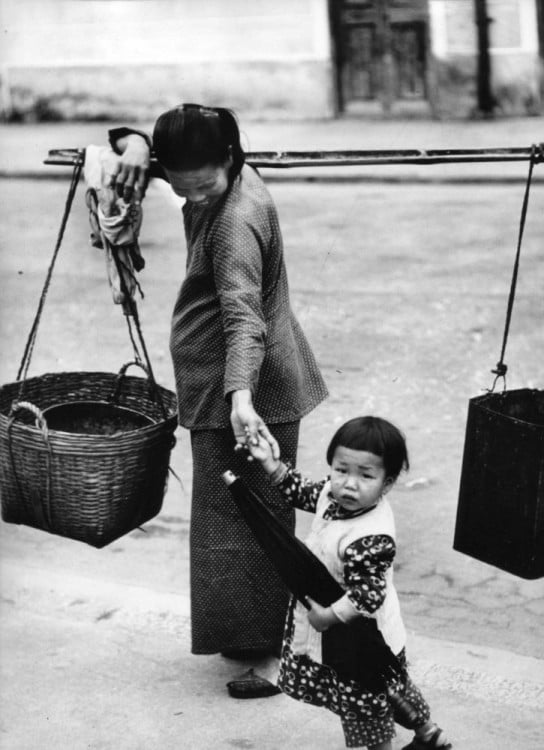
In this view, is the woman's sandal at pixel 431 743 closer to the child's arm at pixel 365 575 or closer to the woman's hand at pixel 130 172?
the child's arm at pixel 365 575

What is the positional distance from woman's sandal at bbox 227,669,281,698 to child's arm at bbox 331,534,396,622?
0.74m

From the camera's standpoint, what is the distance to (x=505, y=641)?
382cm

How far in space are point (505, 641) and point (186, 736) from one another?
3.68 feet

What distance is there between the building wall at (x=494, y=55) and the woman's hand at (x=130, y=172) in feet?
48.0

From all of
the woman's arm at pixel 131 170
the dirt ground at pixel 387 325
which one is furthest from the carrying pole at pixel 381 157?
the dirt ground at pixel 387 325

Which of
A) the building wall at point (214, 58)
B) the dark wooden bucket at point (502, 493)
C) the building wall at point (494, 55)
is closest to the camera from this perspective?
the dark wooden bucket at point (502, 493)

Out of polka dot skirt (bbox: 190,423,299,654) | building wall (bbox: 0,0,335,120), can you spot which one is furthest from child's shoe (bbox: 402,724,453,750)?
building wall (bbox: 0,0,335,120)

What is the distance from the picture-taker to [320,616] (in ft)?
9.05

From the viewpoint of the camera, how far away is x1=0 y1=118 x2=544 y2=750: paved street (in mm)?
3355

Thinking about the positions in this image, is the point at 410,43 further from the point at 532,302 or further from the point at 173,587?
the point at 173,587

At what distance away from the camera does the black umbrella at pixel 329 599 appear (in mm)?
2740

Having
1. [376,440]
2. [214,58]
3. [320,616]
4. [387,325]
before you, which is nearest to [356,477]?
[376,440]

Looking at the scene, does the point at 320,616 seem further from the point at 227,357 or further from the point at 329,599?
the point at 227,357

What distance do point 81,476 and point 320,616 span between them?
0.76m
